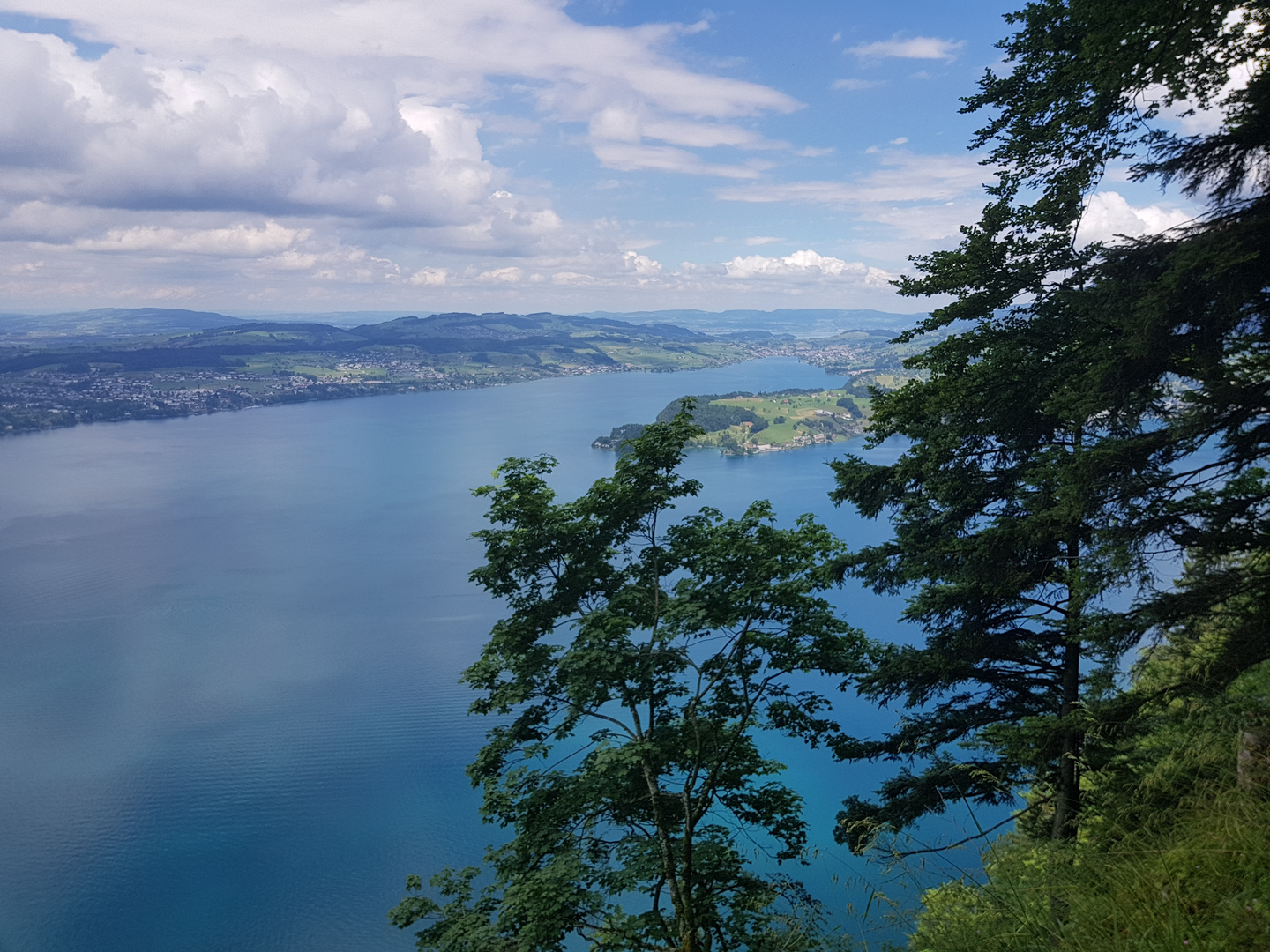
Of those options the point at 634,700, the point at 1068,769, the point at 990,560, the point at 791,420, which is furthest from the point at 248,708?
the point at 791,420

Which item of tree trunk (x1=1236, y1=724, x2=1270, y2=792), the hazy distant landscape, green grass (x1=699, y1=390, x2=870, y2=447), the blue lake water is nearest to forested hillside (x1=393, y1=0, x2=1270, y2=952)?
tree trunk (x1=1236, y1=724, x2=1270, y2=792)

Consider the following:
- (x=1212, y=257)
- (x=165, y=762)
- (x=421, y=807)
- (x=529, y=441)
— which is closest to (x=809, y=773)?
(x=421, y=807)

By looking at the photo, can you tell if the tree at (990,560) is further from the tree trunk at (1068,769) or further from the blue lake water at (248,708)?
the blue lake water at (248,708)

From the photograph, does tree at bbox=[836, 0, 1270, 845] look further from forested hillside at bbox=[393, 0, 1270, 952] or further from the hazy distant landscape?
the hazy distant landscape

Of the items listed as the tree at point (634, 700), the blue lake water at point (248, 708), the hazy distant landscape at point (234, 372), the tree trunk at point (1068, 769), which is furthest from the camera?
the hazy distant landscape at point (234, 372)

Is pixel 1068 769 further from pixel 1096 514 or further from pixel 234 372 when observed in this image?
pixel 234 372

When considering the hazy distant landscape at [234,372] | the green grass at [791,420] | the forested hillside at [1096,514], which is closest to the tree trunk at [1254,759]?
the forested hillside at [1096,514]

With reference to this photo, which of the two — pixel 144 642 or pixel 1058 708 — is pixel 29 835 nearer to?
pixel 144 642
